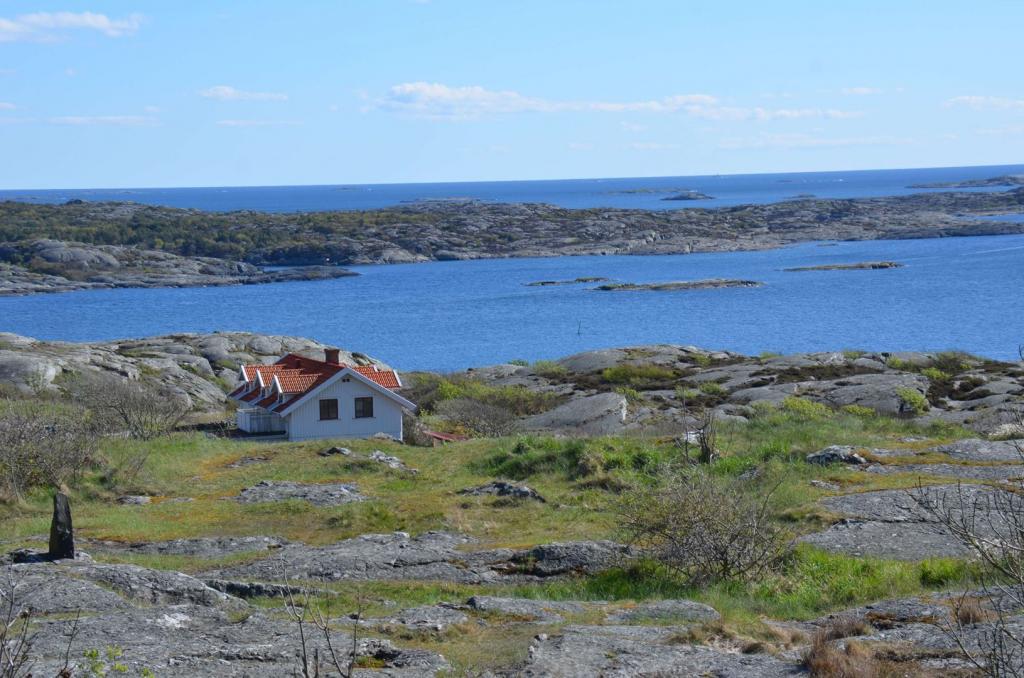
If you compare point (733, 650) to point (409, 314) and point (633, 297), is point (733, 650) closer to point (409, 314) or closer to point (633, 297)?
point (409, 314)

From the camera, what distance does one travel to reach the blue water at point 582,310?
289 ft

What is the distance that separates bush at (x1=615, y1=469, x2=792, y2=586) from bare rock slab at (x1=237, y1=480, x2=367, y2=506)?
32.1 ft

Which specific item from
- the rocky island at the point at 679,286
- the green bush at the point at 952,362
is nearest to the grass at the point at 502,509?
the green bush at the point at 952,362

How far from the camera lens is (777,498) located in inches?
872

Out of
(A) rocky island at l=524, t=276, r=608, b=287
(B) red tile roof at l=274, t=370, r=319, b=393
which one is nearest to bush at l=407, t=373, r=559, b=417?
(B) red tile roof at l=274, t=370, r=319, b=393

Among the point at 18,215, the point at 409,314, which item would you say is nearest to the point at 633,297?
the point at 409,314

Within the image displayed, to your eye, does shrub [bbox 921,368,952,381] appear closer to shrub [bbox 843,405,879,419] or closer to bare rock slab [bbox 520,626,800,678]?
shrub [bbox 843,405,879,419]

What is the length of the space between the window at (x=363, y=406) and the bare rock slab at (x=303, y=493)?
11.2 m

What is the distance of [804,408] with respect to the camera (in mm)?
39844

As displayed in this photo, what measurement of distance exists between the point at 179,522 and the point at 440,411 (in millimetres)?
23068

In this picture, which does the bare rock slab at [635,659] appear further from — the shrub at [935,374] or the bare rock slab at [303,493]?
the shrub at [935,374]

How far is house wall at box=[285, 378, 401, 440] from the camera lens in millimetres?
37344

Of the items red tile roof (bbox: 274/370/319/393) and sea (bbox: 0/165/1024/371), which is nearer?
red tile roof (bbox: 274/370/319/393)

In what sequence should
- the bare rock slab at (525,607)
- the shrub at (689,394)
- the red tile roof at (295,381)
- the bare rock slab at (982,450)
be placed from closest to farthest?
the bare rock slab at (525,607)
the bare rock slab at (982,450)
the red tile roof at (295,381)
the shrub at (689,394)
